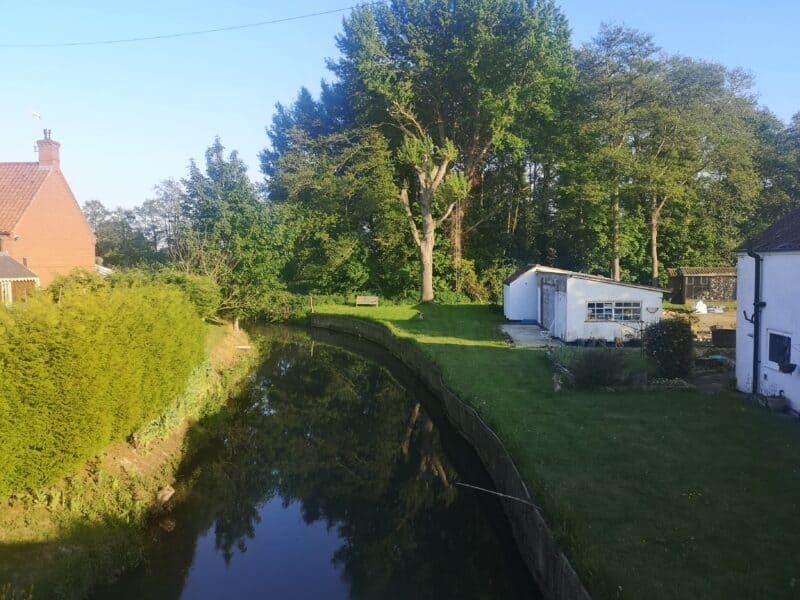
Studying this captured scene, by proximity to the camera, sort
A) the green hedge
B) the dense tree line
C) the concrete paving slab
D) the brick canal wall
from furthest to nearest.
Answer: the dense tree line
the concrete paving slab
the green hedge
the brick canal wall

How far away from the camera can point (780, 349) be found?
1565cm

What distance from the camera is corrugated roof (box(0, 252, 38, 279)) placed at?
72.6 feet

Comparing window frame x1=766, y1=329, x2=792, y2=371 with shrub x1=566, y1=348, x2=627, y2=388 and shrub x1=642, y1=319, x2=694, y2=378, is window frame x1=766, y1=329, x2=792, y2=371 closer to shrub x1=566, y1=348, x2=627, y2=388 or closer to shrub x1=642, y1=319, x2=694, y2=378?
shrub x1=642, y1=319, x2=694, y2=378

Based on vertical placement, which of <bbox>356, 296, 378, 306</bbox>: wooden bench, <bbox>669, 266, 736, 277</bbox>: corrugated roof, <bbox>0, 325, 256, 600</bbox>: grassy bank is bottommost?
<bbox>0, 325, 256, 600</bbox>: grassy bank

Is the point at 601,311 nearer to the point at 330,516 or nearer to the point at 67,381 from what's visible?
the point at 330,516

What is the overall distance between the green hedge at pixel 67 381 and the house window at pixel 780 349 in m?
14.7

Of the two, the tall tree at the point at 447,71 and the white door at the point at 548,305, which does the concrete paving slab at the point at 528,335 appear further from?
the tall tree at the point at 447,71

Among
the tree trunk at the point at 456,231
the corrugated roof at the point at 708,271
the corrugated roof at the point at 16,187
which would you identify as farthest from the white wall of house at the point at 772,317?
the tree trunk at the point at 456,231

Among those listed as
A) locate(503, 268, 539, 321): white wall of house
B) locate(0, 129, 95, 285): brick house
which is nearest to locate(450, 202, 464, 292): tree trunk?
locate(503, 268, 539, 321): white wall of house

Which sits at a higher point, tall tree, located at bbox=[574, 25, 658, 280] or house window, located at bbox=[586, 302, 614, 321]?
tall tree, located at bbox=[574, 25, 658, 280]

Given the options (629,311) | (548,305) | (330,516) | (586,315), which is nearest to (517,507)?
(330,516)

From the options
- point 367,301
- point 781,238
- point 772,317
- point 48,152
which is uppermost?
point 48,152

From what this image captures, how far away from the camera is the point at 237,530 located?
1286cm

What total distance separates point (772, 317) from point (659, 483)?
7.56 metres
